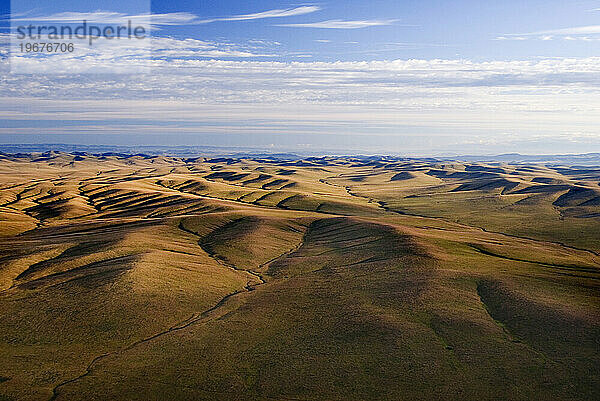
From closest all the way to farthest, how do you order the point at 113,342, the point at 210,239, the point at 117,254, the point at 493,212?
1. the point at 113,342
2. the point at 117,254
3. the point at 210,239
4. the point at 493,212

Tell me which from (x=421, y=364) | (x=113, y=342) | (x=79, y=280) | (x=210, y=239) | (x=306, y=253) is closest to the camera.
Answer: (x=421, y=364)

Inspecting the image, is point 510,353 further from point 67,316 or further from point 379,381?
point 67,316

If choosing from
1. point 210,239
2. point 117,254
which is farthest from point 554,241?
point 117,254

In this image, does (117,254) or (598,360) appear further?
(117,254)

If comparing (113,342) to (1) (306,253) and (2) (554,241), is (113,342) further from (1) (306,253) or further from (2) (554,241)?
(2) (554,241)

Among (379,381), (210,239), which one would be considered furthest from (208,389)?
(210,239)

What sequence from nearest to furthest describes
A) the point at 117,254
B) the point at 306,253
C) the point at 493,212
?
the point at 117,254, the point at 306,253, the point at 493,212

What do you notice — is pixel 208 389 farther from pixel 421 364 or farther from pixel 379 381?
pixel 421 364

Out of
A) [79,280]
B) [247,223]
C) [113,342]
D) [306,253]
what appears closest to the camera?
[113,342]

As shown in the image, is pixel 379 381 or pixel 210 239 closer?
pixel 379 381
